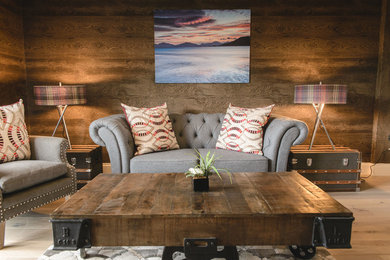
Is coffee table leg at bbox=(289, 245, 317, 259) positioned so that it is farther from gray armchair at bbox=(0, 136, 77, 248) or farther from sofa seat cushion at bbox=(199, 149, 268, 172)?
gray armchair at bbox=(0, 136, 77, 248)

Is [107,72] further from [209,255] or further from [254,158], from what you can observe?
[209,255]

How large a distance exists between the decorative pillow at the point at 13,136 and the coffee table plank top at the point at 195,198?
0.92 metres

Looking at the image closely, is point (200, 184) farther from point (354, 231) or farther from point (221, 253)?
point (354, 231)

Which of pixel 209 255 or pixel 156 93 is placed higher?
pixel 156 93

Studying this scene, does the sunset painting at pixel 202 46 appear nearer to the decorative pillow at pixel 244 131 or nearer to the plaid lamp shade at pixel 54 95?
the decorative pillow at pixel 244 131

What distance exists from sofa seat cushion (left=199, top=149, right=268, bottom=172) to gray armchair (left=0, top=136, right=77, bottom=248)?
1.32 metres

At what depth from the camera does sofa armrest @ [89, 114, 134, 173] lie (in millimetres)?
2779

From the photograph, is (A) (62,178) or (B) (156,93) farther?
(B) (156,93)

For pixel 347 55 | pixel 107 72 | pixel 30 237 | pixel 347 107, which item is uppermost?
pixel 347 55

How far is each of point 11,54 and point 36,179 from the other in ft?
6.70

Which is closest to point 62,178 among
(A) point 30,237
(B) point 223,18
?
(A) point 30,237

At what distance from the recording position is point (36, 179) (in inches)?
89.4

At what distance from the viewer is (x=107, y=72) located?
384 centimetres

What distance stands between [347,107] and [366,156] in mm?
706
